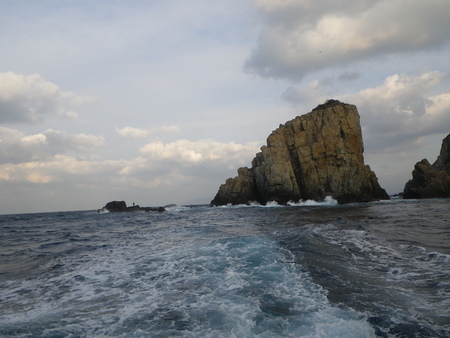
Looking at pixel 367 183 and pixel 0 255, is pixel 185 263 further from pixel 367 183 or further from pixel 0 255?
pixel 367 183

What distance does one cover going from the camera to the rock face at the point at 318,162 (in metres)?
58.5

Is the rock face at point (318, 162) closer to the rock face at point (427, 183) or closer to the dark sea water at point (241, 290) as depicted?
the rock face at point (427, 183)

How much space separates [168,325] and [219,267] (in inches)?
191

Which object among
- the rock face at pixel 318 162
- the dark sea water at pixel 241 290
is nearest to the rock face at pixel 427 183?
the rock face at pixel 318 162

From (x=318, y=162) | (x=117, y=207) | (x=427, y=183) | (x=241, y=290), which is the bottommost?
(x=241, y=290)

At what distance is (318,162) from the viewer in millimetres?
60812

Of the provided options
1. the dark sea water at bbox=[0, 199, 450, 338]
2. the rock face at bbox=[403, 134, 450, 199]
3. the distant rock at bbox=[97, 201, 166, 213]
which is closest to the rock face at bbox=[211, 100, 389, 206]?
the rock face at bbox=[403, 134, 450, 199]

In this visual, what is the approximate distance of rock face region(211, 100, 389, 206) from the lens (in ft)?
192

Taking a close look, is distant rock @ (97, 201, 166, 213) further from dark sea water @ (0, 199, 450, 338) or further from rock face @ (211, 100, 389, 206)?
dark sea water @ (0, 199, 450, 338)

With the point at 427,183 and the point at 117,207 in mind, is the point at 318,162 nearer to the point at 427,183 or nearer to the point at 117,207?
the point at 427,183

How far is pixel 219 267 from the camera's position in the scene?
11180mm

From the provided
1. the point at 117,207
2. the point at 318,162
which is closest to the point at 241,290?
the point at 318,162

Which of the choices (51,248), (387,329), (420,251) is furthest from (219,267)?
(51,248)

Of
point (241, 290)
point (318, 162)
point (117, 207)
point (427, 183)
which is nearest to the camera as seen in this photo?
point (241, 290)
